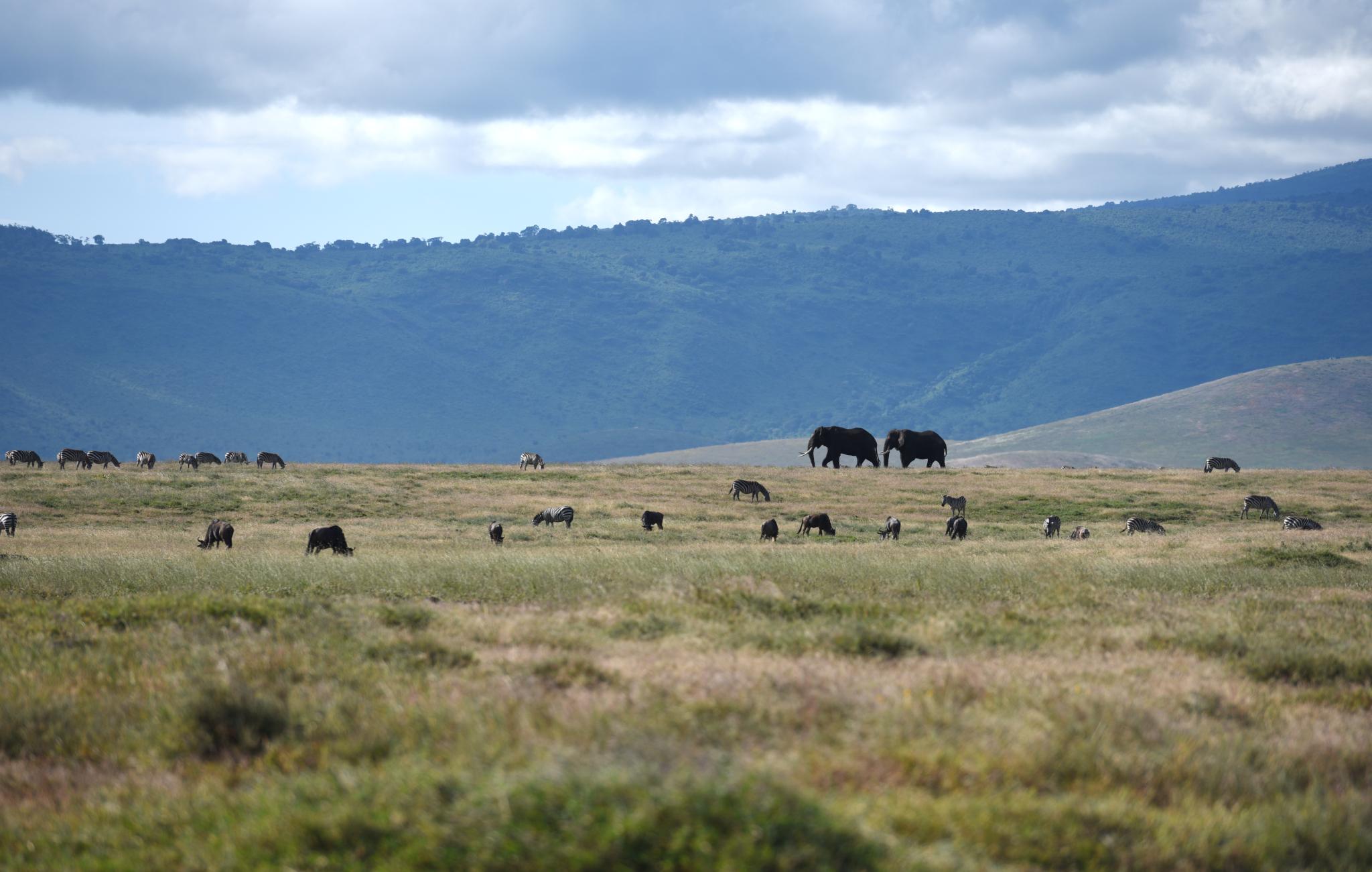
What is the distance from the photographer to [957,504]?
1693 inches

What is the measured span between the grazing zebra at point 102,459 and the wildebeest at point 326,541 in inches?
1532

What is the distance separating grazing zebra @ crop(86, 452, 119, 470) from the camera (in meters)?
56.9

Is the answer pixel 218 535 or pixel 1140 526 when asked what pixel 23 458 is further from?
pixel 1140 526

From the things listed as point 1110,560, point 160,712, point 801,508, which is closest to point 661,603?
point 160,712

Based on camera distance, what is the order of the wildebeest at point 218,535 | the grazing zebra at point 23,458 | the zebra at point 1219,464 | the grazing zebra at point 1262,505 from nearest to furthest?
1. the wildebeest at point 218,535
2. the grazing zebra at point 1262,505
3. the grazing zebra at point 23,458
4. the zebra at point 1219,464

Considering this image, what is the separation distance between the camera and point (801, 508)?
42219mm

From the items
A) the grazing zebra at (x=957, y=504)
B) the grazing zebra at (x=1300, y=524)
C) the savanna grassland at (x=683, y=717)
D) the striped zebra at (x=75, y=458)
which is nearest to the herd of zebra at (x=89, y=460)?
the striped zebra at (x=75, y=458)

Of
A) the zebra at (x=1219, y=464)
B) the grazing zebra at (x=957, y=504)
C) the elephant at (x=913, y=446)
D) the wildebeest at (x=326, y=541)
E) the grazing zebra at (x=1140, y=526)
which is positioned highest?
the elephant at (x=913, y=446)

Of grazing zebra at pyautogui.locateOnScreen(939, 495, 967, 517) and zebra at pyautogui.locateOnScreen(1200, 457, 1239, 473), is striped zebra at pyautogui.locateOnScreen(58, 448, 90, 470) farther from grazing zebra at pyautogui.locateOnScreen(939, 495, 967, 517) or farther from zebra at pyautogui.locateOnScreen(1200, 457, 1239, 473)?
zebra at pyautogui.locateOnScreen(1200, 457, 1239, 473)

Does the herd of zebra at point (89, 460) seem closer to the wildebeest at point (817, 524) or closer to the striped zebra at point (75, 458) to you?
the striped zebra at point (75, 458)

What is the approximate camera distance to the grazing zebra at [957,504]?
42.5m

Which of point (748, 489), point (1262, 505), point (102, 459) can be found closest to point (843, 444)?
point (748, 489)

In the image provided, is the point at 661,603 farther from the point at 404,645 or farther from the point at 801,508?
the point at 801,508

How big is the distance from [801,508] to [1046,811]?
1453 inches
